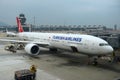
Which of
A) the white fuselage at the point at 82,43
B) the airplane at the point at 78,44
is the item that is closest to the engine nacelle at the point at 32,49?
the airplane at the point at 78,44

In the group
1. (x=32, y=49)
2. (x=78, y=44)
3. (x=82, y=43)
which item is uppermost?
(x=82, y=43)

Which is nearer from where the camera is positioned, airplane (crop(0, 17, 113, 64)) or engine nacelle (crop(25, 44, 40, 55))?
airplane (crop(0, 17, 113, 64))

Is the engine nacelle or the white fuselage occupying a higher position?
the white fuselage

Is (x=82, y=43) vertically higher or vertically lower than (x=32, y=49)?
higher

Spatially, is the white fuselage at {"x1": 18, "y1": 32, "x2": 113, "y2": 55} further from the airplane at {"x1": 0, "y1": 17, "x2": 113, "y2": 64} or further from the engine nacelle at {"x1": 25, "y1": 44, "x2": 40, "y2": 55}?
the engine nacelle at {"x1": 25, "y1": 44, "x2": 40, "y2": 55}

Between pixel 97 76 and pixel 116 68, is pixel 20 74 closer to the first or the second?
pixel 97 76

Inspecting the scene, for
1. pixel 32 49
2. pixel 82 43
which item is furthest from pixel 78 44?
pixel 32 49

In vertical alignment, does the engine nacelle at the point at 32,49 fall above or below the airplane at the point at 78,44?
below

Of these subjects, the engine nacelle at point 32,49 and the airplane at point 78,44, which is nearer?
the airplane at point 78,44

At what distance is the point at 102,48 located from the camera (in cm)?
1614

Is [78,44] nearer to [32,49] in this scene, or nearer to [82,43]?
[82,43]

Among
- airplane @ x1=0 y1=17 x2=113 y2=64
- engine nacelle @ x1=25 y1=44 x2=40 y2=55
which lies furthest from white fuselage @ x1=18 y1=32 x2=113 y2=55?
engine nacelle @ x1=25 y1=44 x2=40 y2=55

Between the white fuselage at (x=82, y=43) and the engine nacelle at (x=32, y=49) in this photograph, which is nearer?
the white fuselage at (x=82, y=43)

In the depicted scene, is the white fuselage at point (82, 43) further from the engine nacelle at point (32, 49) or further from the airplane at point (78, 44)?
the engine nacelle at point (32, 49)
